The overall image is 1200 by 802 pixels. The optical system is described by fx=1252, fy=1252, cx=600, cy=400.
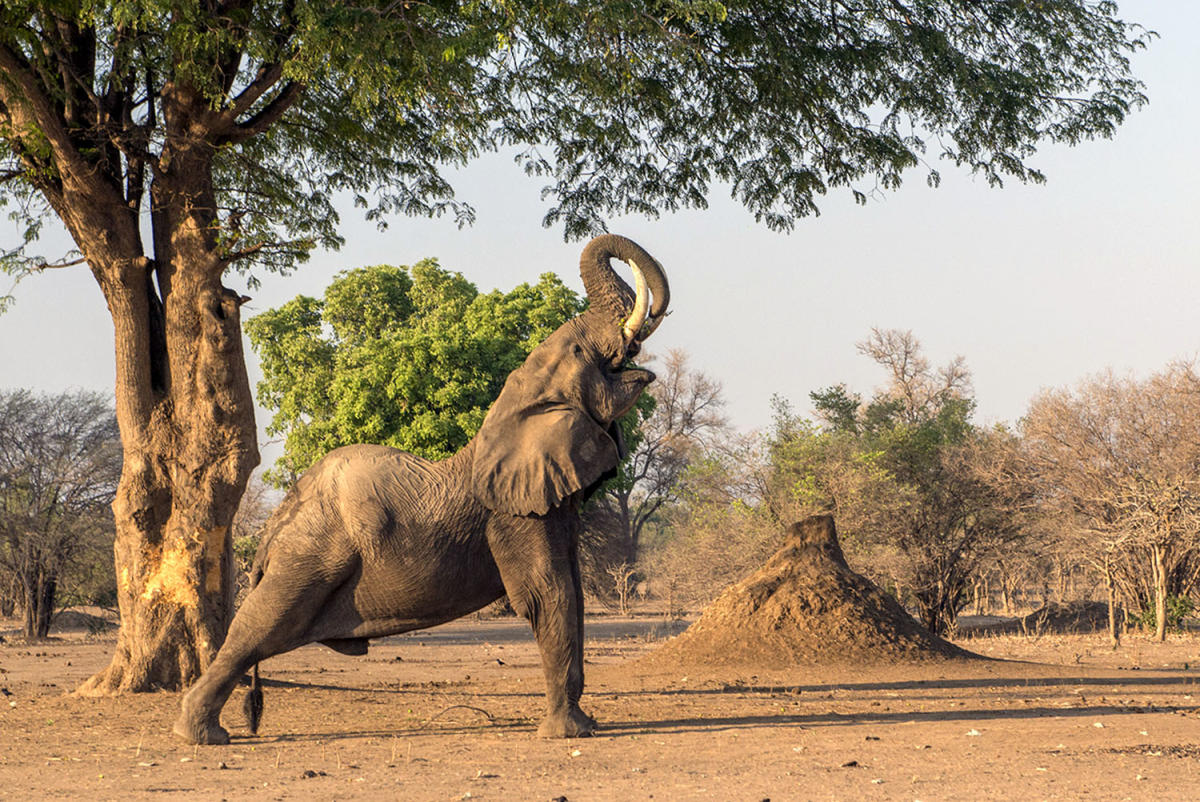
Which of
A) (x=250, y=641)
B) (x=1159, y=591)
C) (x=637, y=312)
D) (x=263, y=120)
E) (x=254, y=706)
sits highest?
(x=263, y=120)

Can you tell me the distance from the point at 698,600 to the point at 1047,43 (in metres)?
16.3

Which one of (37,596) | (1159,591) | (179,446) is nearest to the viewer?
(179,446)

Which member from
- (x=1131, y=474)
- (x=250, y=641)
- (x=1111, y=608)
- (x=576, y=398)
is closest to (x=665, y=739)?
(x=576, y=398)

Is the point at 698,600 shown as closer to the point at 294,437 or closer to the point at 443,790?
the point at 294,437

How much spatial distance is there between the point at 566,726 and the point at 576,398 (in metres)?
2.28

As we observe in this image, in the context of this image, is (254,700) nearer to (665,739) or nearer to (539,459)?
(539,459)

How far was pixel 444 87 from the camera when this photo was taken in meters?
10.8

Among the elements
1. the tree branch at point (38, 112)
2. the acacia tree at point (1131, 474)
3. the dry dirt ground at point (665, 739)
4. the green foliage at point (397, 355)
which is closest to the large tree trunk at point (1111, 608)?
the acacia tree at point (1131, 474)

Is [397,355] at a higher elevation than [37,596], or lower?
higher

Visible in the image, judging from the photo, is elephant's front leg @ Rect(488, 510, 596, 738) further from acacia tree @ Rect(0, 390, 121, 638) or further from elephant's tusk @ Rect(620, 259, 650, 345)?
acacia tree @ Rect(0, 390, 121, 638)

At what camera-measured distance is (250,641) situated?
8.54 m

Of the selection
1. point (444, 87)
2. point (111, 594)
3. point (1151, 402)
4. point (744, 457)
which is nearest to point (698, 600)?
point (744, 457)

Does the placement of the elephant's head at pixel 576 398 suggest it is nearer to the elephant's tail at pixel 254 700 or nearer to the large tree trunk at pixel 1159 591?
the elephant's tail at pixel 254 700

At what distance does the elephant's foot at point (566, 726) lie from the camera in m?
8.71
